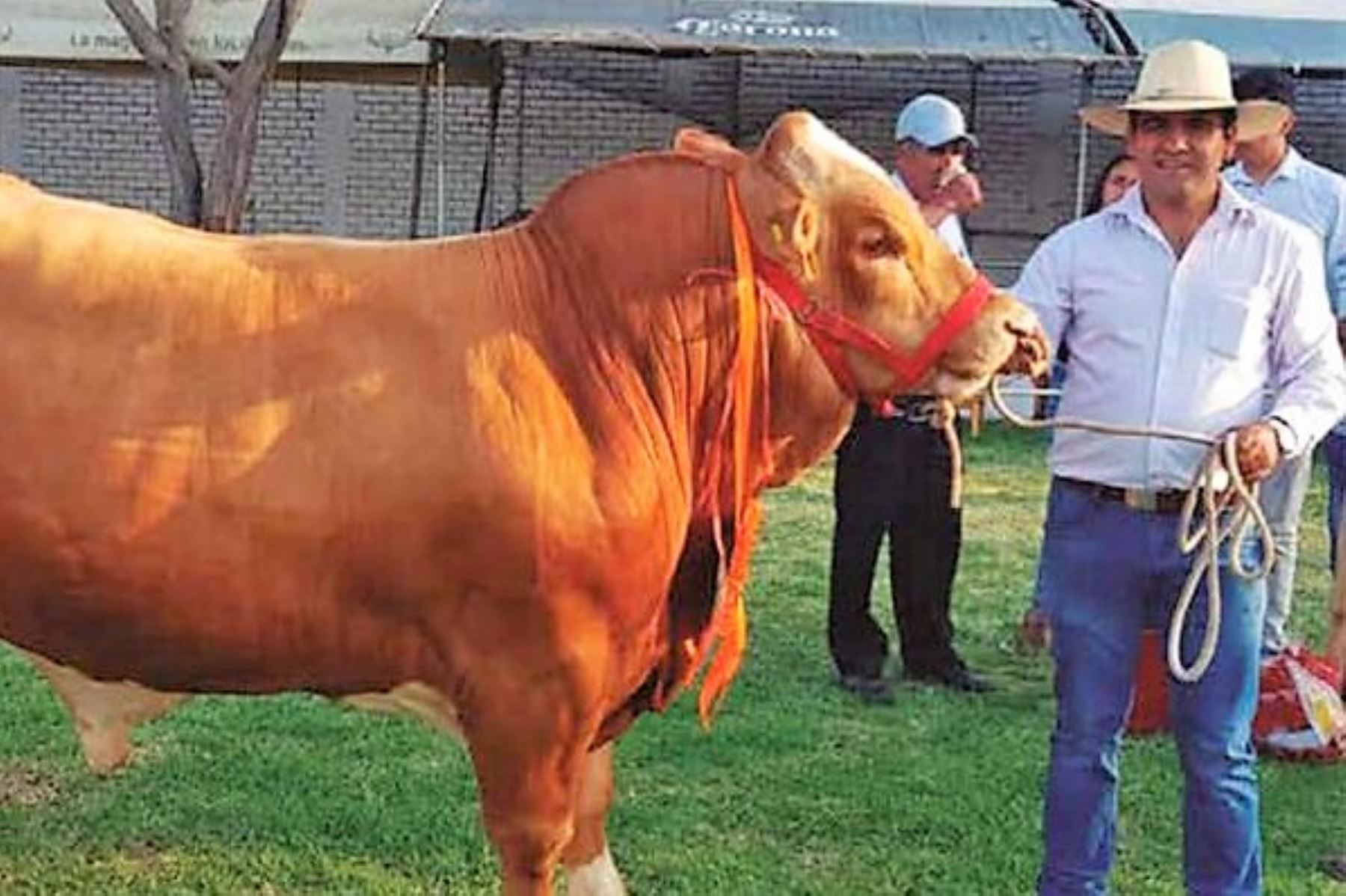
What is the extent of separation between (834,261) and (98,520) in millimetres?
1235

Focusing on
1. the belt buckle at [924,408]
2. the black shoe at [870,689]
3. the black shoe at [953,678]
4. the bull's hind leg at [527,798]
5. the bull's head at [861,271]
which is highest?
the bull's head at [861,271]

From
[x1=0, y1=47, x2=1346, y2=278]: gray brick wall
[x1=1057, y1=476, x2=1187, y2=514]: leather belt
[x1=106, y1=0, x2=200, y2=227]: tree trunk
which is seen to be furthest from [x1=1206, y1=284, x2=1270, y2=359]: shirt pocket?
[x1=0, y1=47, x2=1346, y2=278]: gray brick wall

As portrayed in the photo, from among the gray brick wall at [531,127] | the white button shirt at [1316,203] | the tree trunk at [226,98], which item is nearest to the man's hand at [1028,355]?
the white button shirt at [1316,203]

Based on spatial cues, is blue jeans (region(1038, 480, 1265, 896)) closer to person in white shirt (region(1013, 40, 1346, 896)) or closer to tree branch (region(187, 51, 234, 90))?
person in white shirt (region(1013, 40, 1346, 896))

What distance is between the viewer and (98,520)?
298 centimetres

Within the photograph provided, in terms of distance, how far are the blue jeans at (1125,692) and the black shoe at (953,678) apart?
2.38m

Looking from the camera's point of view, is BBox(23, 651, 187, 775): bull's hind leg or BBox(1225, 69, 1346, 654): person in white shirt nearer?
BBox(23, 651, 187, 775): bull's hind leg

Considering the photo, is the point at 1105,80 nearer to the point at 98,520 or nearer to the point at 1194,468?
the point at 1194,468

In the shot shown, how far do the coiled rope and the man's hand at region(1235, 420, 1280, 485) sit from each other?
1cm

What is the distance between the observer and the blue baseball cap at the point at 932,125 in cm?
608

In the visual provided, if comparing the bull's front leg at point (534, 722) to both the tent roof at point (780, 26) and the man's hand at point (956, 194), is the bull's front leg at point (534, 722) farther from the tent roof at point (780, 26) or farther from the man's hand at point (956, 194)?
the tent roof at point (780, 26)

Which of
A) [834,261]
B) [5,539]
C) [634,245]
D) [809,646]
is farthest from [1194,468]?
[809,646]

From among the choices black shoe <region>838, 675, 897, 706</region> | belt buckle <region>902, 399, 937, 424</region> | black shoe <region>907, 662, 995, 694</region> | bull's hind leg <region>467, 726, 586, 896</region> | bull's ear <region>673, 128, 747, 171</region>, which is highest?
bull's ear <region>673, 128, 747, 171</region>

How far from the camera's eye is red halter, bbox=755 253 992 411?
10.5ft
